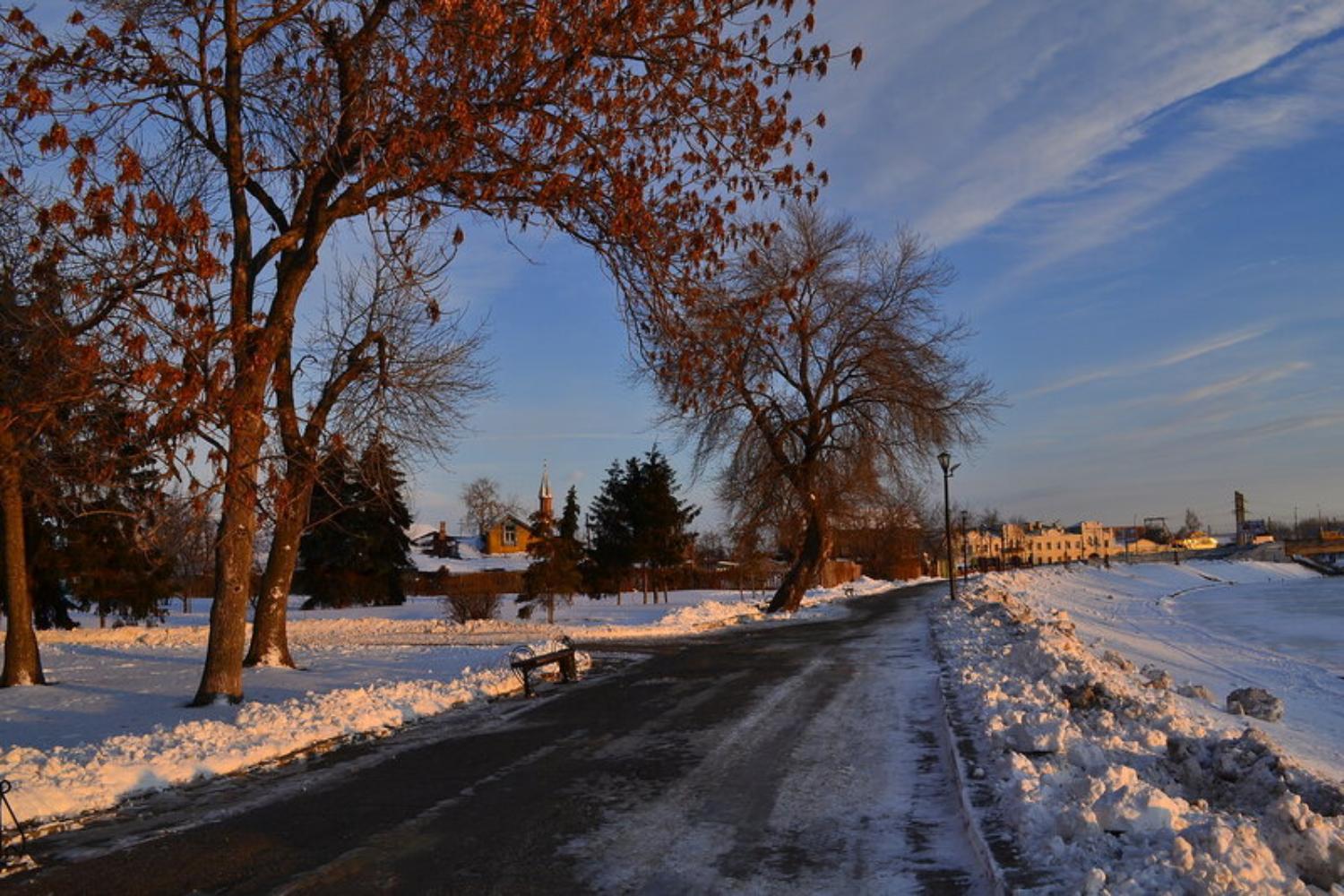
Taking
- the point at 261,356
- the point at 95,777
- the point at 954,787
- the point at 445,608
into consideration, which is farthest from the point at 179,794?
the point at 445,608

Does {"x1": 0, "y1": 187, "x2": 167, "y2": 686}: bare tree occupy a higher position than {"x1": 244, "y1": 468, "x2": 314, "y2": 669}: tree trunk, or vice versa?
{"x1": 0, "y1": 187, "x2": 167, "y2": 686}: bare tree

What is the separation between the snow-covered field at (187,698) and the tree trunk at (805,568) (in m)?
6.79

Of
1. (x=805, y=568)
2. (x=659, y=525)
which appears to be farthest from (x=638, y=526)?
(x=805, y=568)

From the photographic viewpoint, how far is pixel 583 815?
7.42 meters

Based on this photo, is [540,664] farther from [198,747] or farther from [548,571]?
[548,571]

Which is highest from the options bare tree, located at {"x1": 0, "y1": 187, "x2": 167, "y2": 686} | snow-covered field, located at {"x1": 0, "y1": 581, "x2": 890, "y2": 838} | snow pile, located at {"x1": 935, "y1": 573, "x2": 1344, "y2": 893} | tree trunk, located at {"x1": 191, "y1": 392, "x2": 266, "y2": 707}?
bare tree, located at {"x1": 0, "y1": 187, "x2": 167, "y2": 686}

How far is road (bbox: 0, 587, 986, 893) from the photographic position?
602cm

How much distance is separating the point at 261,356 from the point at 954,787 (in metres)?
7.31

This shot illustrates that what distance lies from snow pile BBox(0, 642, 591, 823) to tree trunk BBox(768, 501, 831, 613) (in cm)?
2275

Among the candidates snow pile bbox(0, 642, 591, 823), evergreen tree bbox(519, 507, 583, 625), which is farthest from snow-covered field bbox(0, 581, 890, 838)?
evergreen tree bbox(519, 507, 583, 625)

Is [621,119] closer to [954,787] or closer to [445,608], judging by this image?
[954,787]

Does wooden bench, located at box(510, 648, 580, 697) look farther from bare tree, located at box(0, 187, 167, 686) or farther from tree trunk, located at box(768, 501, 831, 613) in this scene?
tree trunk, located at box(768, 501, 831, 613)

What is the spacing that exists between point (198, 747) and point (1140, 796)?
821 cm

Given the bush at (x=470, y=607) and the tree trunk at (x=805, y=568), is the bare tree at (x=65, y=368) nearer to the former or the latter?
the bush at (x=470, y=607)
